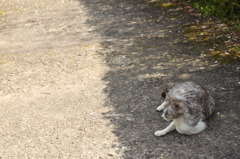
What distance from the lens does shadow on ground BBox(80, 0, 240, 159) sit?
15.7 feet

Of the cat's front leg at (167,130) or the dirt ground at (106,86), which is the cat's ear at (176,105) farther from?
the dirt ground at (106,86)

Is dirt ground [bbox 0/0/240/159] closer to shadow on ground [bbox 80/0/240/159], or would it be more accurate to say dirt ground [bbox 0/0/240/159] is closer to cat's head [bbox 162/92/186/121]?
shadow on ground [bbox 80/0/240/159]

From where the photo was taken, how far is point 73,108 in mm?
6148

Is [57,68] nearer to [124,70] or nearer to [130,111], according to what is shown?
[124,70]

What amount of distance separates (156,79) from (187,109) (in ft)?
6.61

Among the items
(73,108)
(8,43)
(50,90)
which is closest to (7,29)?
(8,43)

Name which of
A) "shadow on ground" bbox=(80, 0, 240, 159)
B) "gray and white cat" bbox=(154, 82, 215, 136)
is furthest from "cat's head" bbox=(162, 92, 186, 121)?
"shadow on ground" bbox=(80, 0, 240, 159)

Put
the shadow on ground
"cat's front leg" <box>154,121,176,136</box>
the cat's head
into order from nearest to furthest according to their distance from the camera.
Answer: the cat's head → the shadow on ground → "cat's front leg" <box>154,121,176,136</box>

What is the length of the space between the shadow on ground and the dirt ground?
16 mm

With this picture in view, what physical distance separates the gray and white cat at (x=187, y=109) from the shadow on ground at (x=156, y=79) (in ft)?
0.47

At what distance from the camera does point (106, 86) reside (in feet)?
22.2

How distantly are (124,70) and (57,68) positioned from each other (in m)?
1.68

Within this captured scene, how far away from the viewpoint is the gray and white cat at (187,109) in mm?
4709

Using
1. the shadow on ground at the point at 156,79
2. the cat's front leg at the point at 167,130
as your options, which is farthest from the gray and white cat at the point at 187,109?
the shadow on ground at the point at 156,79
